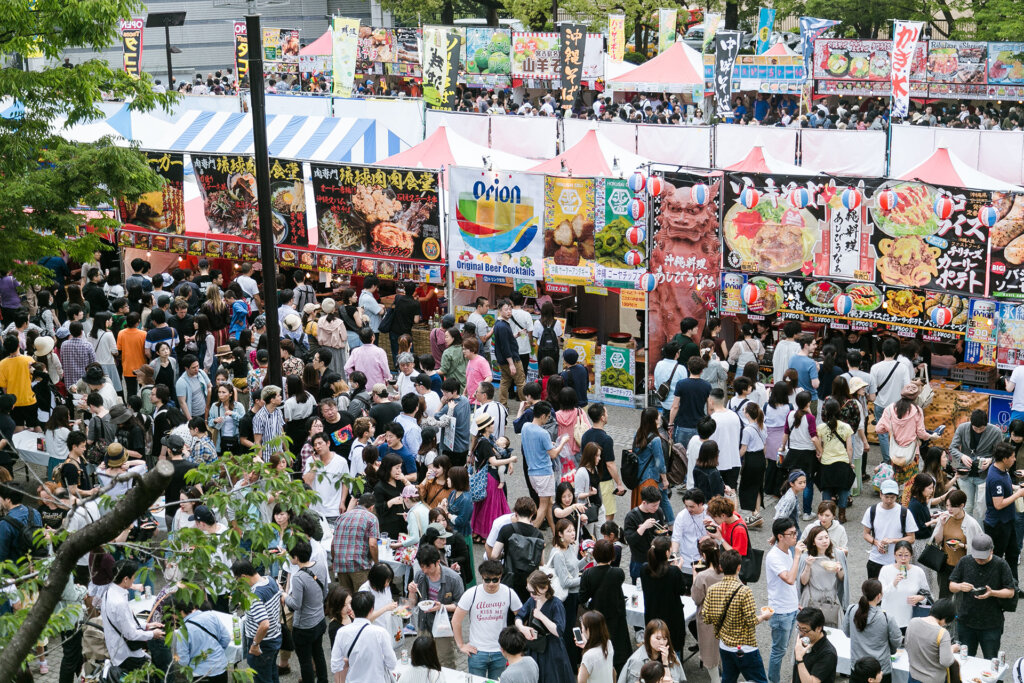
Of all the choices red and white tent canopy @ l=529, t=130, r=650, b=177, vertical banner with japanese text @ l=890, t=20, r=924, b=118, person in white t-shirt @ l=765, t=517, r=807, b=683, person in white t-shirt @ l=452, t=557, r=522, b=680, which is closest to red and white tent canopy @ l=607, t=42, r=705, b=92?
vertical banner with japanese text @ l=890, t=20, r=924, b=118

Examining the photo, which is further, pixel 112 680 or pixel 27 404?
pixel 27 404

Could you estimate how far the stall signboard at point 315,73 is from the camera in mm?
36312

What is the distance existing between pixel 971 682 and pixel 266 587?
466 centimetres

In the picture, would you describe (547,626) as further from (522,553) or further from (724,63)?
(724,63)

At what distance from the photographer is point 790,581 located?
775 centimetres

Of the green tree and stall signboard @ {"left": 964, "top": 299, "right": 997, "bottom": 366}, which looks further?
stall signboard @ {"left": 964, "top": 299, "right": 997, "bottom": 366}

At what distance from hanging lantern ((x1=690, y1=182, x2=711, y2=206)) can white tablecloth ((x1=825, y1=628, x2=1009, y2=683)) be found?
21.8ft

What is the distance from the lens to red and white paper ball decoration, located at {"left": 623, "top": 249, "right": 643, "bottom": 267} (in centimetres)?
1394

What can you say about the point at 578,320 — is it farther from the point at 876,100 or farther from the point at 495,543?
the point at 876,100

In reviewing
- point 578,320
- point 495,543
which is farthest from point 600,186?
point 495,543

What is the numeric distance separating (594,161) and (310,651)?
10165 mm

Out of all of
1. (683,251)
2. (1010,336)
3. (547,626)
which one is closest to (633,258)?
(683,251)

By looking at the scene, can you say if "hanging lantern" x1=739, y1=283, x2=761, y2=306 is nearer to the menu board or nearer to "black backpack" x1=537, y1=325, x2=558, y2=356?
"black backpack" x1=537, y1=325, x2=558, y2=356

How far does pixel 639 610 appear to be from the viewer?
830 centimetres
